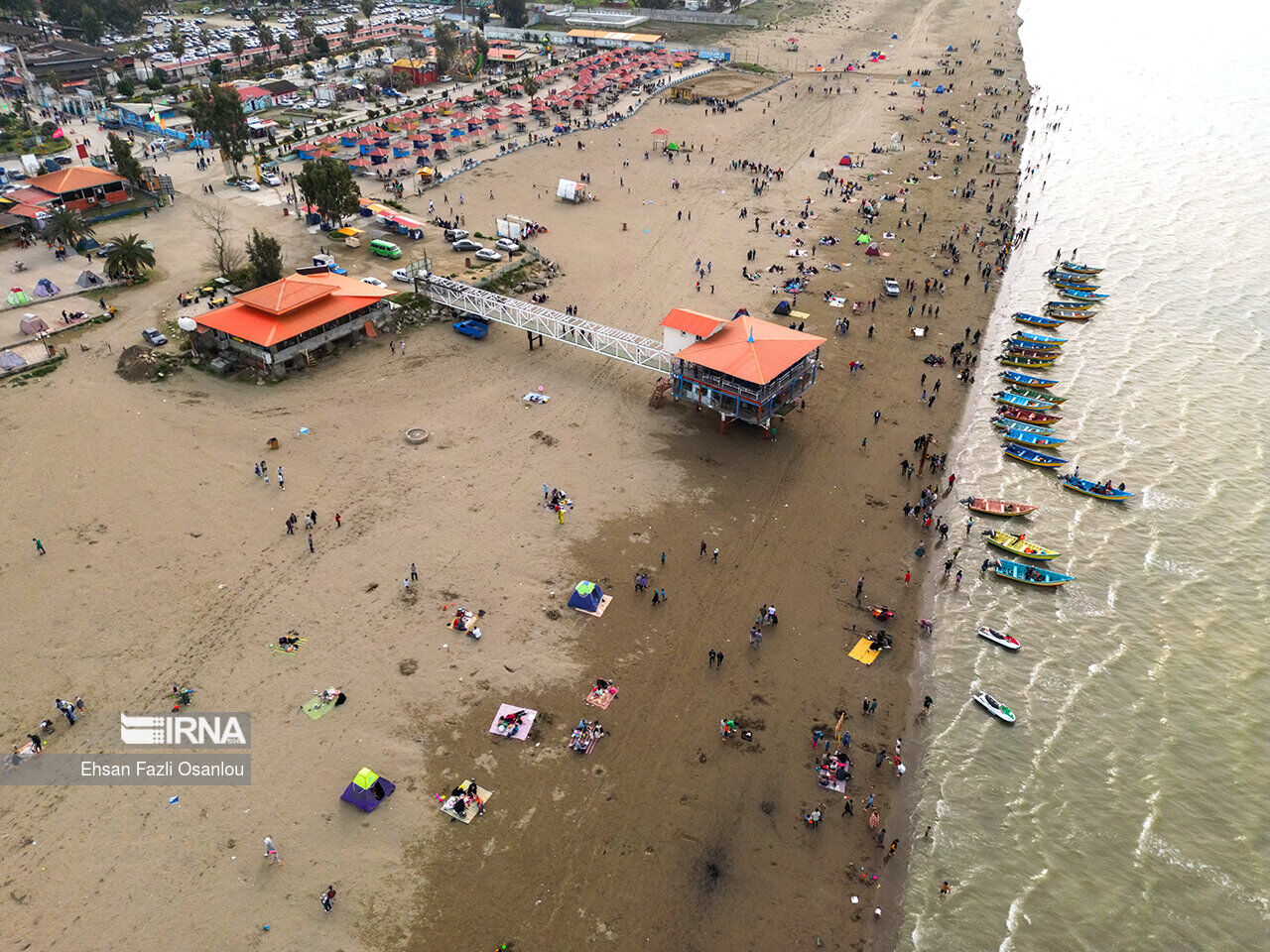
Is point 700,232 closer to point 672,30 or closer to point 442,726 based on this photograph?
point 442,726

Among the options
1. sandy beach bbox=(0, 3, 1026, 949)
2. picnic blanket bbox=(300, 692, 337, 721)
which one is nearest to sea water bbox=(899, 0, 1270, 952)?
sandy beach bbox=(0, 3, 1026, 949)

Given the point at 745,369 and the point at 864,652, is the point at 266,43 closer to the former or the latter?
the point at 745,369

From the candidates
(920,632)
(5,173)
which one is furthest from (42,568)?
(5,173)

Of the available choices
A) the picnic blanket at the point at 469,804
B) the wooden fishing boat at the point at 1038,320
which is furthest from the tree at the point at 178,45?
the picnic blanket at the point at 469,804


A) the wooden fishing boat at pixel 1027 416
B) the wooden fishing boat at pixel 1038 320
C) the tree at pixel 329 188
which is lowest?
the wooden fishing boat at pixel 1027 416

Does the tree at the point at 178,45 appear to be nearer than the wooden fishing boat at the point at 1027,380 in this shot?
No

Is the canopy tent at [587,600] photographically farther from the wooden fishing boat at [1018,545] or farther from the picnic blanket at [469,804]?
the wooden fishing boat at [1018,545]

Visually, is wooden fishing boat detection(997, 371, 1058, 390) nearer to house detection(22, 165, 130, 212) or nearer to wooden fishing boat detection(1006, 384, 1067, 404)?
wooden fishing boat detection(1006, 384, 1067, 404)

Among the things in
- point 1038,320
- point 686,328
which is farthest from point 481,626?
point 1038,320
